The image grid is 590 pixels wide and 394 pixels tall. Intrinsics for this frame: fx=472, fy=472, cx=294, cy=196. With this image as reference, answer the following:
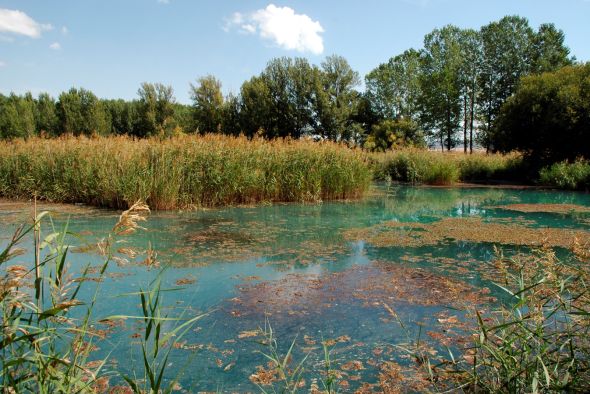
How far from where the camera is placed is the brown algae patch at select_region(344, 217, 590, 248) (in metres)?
7.15

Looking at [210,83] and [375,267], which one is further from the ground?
[210,83]

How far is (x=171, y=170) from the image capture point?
10.5 metres

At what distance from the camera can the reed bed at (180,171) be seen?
10.4 metres

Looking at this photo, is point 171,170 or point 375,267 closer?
point 375,267

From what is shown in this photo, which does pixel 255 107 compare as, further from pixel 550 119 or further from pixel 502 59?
pixel 550 119

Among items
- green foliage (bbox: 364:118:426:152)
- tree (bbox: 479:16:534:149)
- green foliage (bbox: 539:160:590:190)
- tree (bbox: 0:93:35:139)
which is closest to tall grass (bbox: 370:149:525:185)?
green foliage (bbox: 539:160:590:190)

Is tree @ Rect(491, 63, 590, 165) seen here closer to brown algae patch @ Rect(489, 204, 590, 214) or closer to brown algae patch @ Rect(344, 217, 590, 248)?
brown algae patch @ Rect(489, 204, 590, 214)

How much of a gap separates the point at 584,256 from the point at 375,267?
3565 millimetres

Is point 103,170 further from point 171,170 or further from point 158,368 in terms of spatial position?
point 158,368

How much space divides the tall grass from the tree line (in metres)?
11.9

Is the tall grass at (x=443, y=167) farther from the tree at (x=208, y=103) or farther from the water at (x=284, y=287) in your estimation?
the tree at (x=208, y=103)

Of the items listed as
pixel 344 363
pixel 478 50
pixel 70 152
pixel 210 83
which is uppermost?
pixel 478 50

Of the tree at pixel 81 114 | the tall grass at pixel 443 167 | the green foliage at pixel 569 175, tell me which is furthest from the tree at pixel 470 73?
the tree at pixel 81 114

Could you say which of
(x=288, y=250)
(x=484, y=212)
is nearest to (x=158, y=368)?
(x=288, y=250)
